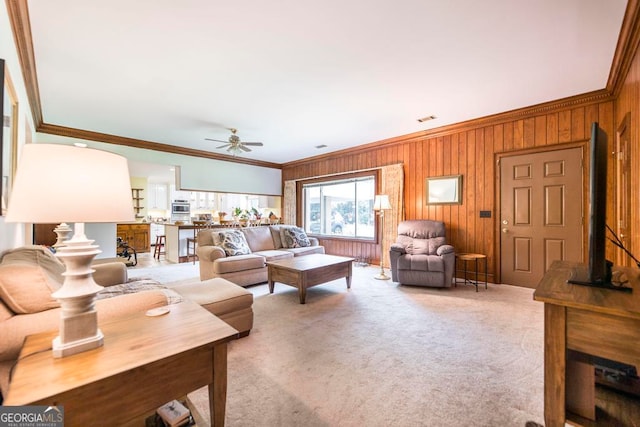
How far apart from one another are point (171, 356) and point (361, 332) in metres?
1.93

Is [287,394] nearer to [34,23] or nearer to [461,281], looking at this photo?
[34,23]

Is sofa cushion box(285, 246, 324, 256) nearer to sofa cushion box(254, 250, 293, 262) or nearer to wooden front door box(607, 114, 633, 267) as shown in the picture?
sofa cushion box(254, 250, 293, 262)

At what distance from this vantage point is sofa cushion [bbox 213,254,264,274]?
384 cm

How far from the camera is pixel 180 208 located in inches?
377

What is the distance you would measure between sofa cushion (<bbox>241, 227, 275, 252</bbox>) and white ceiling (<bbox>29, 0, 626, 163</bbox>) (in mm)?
2010

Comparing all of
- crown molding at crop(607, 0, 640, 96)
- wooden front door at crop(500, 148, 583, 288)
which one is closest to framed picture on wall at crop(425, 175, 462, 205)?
wooden front door at crop(500, 148, 583, 288)

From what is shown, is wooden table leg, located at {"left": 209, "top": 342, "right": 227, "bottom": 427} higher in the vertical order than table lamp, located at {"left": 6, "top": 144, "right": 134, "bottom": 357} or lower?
lower

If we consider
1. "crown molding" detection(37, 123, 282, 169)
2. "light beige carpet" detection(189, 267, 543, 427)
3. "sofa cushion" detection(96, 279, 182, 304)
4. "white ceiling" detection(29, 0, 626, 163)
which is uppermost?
"white ceiling" detection(29, 0, 626, 163)

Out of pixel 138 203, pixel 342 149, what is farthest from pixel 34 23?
pixel 138 203

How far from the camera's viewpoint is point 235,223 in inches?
275

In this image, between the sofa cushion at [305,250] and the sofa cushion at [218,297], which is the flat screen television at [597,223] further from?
the sofa cushion at [305,250]

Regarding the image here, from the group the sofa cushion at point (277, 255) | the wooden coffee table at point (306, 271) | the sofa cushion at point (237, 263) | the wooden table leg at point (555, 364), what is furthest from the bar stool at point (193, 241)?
the wooden table leg at point (555, 364)

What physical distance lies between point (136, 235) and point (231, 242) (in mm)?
5441

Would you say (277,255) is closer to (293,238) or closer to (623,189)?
(293,238)
